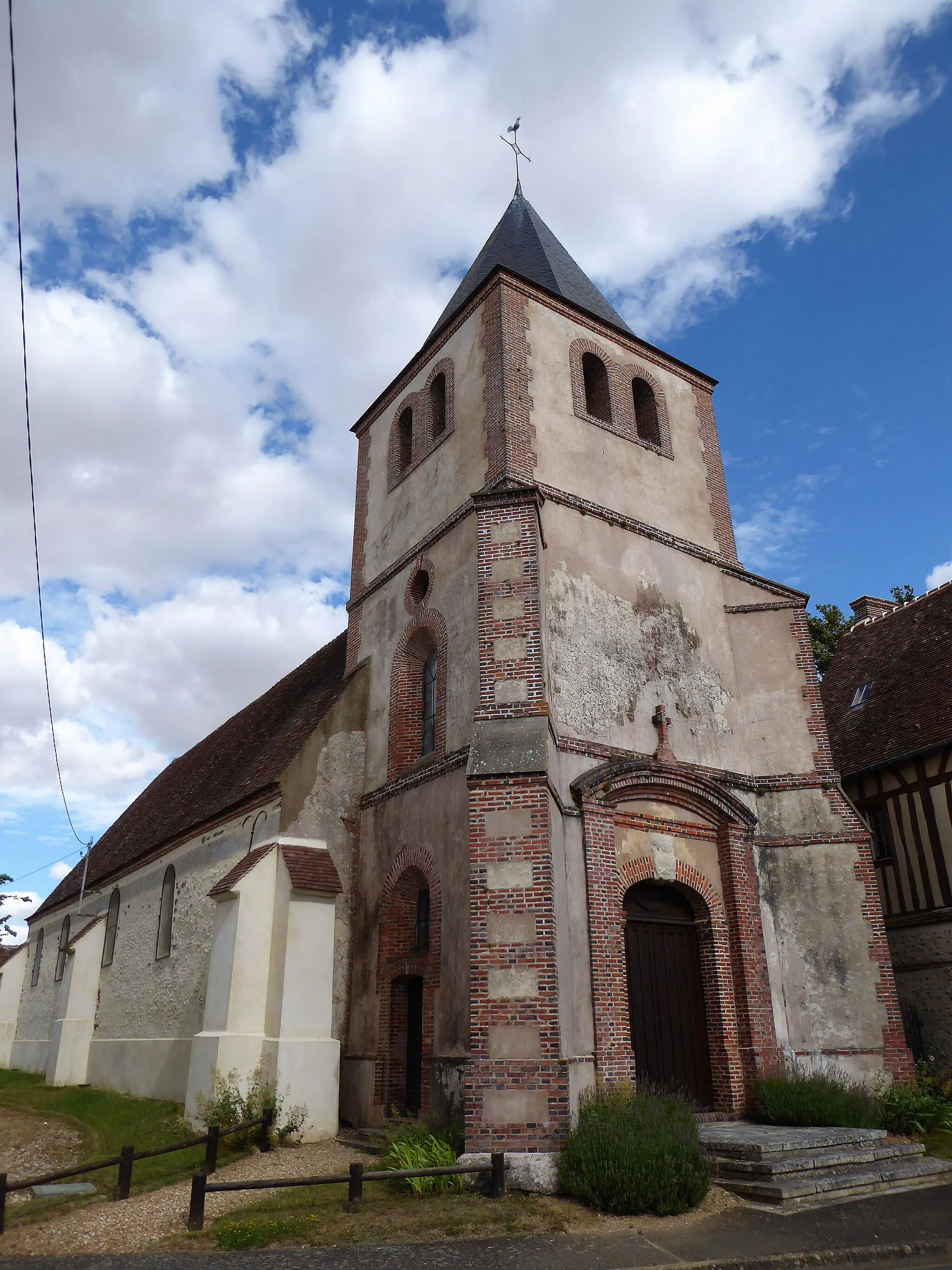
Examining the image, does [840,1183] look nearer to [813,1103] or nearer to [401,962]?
[813,1103]

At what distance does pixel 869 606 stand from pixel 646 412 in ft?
34.3

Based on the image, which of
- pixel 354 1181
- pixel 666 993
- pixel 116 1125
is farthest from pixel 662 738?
pixel 116 1125

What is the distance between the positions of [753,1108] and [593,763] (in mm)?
4351

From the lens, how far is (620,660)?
12.0 m

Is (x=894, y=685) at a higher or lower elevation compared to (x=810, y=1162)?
higher

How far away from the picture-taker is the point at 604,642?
11992mm

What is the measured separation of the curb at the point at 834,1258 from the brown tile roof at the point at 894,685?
31.2 feet

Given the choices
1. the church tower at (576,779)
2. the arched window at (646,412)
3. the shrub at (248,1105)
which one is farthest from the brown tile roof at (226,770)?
the arched window at (646,412)

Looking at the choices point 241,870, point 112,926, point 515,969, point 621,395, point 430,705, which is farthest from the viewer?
point 112,926

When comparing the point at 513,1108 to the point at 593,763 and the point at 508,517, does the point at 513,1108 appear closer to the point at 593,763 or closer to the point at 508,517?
the point at 593,763

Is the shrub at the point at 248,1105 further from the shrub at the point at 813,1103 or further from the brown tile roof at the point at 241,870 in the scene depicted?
the shrub at the point at 813,1103

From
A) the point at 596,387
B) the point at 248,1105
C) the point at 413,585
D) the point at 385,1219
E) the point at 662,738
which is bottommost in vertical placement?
the point at 385,1219

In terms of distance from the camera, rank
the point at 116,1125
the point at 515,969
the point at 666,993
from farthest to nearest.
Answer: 1. the point at 116,1125
2. the point at 666,993
3. the point at 515,969

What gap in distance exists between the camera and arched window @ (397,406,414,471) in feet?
51.5
